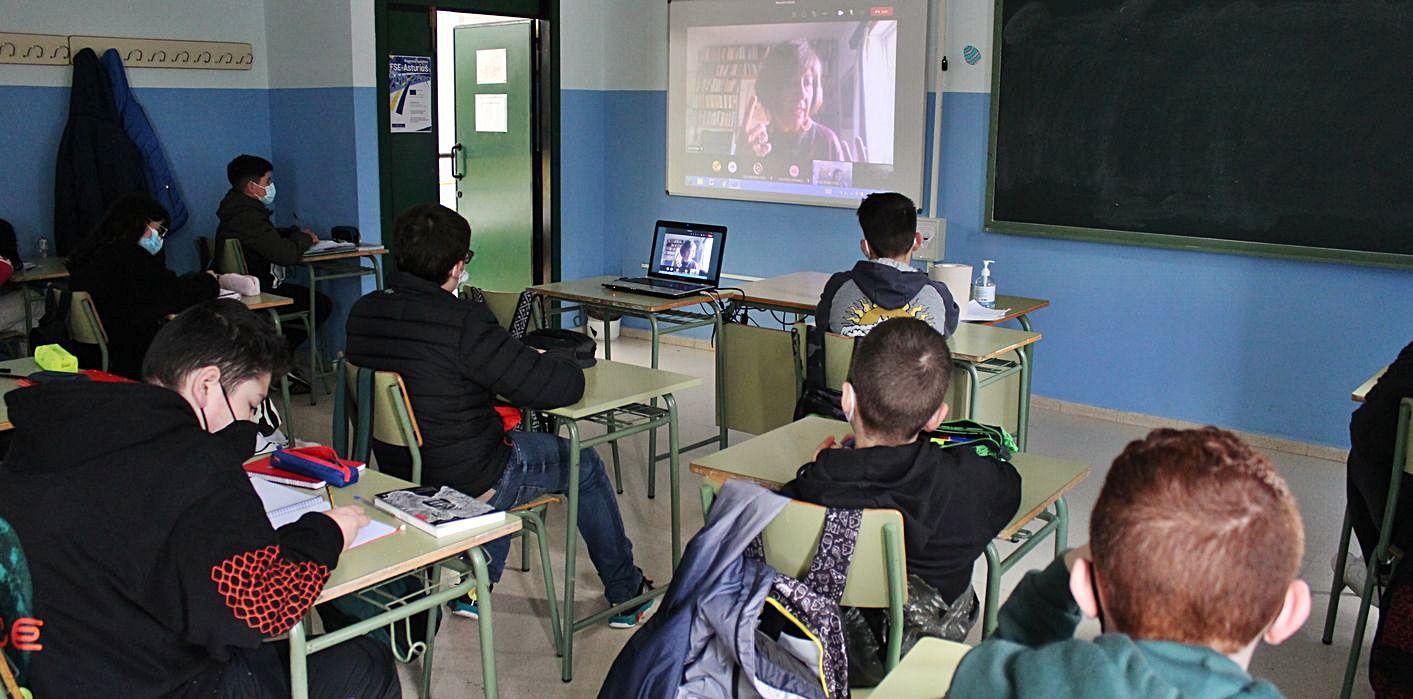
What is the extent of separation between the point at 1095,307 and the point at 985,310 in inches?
51.9

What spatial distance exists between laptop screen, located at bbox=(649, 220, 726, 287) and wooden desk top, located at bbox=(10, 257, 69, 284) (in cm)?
260

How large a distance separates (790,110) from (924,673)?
17.2 feet

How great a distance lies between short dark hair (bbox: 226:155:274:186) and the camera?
577 centimetres

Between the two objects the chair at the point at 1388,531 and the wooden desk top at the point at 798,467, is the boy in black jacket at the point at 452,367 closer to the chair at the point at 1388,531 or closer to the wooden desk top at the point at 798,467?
the wooden desk top at the point at 798,467

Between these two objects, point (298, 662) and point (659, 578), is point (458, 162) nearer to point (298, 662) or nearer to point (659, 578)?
point (659, 578)

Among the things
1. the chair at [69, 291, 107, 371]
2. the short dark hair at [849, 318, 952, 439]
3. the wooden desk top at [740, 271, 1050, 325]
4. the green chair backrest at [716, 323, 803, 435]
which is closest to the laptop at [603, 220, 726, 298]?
the wooden desk top at [740, 271, 1050, 325]

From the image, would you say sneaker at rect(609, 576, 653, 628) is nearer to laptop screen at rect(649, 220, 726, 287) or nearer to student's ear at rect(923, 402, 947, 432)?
student's ear at rect(923, 402, 947, 432)

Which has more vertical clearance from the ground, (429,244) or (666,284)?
(429,244)

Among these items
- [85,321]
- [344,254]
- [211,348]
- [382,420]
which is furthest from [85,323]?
[211,348]

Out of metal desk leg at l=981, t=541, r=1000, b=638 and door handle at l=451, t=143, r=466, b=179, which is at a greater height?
door handle at l=451, t=143, r=466, b=179

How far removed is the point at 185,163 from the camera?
639cm

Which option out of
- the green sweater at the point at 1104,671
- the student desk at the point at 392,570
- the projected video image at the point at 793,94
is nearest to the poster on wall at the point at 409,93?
the projected video image at the point at 793,94

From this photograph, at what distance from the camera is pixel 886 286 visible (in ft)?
12.4

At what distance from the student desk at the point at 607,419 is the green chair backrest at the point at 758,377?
0.77 metres
